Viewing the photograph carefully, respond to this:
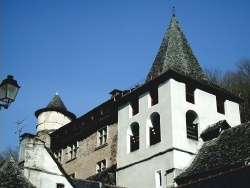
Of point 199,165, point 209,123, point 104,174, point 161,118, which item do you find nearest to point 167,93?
point 161,118

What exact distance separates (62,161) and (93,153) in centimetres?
533

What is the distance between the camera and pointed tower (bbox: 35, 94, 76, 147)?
4231 cm

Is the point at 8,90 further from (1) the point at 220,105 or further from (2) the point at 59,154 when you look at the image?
(2) the point at 59,154

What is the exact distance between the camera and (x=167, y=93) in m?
27.2

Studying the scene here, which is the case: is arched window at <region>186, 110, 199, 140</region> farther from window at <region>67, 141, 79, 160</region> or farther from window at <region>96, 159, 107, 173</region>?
window at <region>67, 141, 79, 160</region>

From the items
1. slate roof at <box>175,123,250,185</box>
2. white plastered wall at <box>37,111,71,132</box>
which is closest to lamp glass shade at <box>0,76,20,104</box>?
slate roof at <box>175,123,250,185</box>

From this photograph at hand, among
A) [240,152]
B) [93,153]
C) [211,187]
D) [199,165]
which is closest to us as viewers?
[211,187]

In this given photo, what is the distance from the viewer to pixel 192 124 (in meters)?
27.9

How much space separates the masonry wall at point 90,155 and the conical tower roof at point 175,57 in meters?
5.92

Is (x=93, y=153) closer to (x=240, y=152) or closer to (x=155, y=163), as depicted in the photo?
(x=155, y=163)

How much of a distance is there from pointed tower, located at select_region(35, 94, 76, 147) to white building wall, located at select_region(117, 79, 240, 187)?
45.6 feet

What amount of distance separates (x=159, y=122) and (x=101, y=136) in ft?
25.3

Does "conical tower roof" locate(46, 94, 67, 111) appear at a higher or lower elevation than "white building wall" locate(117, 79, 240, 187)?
higher

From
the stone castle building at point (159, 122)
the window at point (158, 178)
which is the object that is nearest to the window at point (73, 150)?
the stone castle building at point (159, 122)
